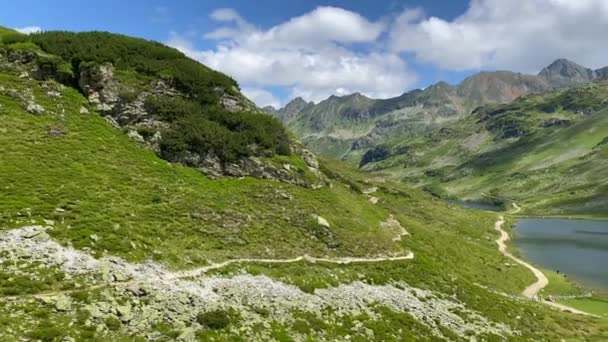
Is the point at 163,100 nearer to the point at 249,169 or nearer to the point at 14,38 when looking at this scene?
the point at 249,169

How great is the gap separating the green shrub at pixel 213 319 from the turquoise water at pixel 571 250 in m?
80.4

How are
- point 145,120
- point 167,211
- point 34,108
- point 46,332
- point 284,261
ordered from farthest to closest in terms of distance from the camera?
point 145,120, point 34,108, point 284,261, point 167,211, point 46,332

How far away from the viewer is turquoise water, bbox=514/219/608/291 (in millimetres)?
97719

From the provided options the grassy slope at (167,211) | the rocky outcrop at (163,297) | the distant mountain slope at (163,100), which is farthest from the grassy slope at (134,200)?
the distant mountain slope at (163,100)

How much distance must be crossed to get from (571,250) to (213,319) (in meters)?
136

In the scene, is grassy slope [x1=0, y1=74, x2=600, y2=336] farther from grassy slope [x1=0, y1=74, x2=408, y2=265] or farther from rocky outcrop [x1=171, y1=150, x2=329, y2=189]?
rocky outcrop [x1=171, y1=150, x2=329, y2=189]

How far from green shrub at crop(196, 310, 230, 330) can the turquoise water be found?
264 feet

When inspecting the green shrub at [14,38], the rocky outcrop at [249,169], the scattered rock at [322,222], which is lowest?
the scattered rock at [322,222]

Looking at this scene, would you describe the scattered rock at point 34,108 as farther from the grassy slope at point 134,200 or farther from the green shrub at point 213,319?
the green shrub at point 213,319

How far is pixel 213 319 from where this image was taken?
30.8 metres

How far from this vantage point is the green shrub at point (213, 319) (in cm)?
3049

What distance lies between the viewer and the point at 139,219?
4225 centimetres

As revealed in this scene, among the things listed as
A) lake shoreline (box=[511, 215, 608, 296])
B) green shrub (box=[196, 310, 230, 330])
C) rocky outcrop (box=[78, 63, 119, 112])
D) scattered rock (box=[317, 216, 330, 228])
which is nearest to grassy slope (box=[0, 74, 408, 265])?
scattered rock (box=[317, 216, 330, 228])

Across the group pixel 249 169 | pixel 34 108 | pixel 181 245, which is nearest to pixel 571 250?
pixel 249 169
